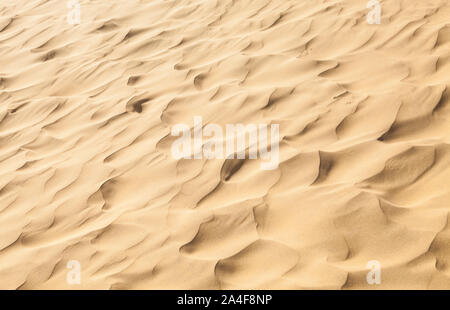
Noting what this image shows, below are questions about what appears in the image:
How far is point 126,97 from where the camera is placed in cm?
371

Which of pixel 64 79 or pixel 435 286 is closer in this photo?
pixel 435 286

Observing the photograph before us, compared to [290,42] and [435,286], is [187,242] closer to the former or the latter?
[435,286]

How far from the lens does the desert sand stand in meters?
2.17

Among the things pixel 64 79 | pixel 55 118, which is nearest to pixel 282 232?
pixel 55 118

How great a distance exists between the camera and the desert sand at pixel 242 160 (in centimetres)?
217

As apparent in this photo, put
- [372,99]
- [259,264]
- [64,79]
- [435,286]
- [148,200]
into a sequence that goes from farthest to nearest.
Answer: [64,79] → [372,99] → [148,200] → [259,264] → [435,286]

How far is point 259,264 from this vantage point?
84.9 inches

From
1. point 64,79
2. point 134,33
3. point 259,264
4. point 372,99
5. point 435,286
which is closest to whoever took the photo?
point 435,286

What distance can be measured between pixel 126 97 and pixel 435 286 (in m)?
2.55

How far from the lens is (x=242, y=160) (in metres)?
2.78

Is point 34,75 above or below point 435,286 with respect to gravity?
above

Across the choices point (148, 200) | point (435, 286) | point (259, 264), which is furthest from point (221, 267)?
point (435, 286)

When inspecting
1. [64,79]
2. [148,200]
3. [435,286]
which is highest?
[64,79]

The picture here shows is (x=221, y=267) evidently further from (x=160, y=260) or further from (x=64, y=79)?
(x=64, y=79)
